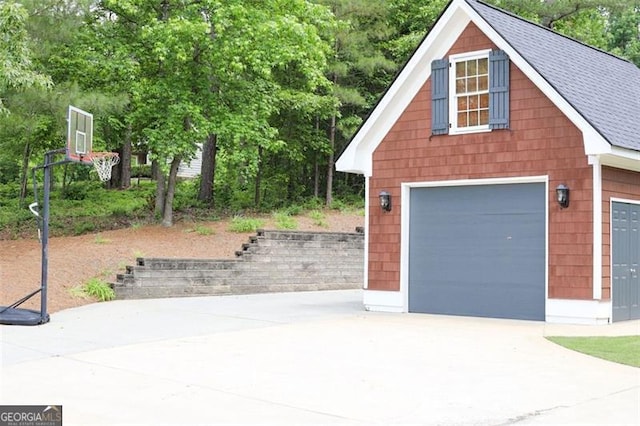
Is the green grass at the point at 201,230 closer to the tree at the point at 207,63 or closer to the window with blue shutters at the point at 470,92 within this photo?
the tree at the point at 207,63

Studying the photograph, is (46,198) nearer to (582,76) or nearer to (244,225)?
(244,225)

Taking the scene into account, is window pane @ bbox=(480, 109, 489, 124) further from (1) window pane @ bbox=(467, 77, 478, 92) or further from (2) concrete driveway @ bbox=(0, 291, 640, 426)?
(2) concrete driveway @ bbox=(0, 291, 640, 426)

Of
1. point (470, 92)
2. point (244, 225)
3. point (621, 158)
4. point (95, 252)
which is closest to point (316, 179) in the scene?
point (244, 225)

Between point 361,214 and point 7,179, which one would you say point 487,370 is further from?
point 7,179

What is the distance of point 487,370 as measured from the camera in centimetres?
854

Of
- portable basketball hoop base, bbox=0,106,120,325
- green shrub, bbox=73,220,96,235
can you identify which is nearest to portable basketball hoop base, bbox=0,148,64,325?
portable basketball hoop base, bbox=0,106,120,325

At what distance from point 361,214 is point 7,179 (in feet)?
53.9

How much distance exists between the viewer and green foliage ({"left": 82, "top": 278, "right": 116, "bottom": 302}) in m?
15.5

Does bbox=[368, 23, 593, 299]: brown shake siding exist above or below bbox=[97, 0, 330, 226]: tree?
below

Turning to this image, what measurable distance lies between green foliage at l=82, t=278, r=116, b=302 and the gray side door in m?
9.61

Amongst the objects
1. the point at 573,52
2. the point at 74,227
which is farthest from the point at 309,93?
the point at 573,52

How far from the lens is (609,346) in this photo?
33.3 feet

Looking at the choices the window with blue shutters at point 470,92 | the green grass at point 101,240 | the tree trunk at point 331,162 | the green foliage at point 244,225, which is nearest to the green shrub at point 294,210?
the tree trunk at point 331,162

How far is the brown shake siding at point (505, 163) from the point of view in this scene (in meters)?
13.0
